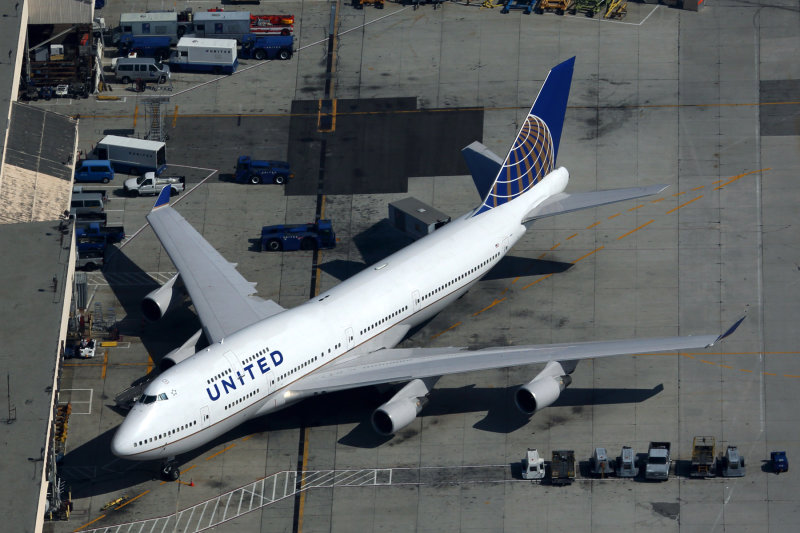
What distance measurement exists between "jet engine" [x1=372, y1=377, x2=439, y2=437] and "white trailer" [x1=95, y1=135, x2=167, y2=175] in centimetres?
3574

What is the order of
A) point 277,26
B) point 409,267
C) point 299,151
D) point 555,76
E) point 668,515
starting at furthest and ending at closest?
1. point 277,26
2. point 299,151
3. point 555,76
4. point 409,267
5. point 668,515

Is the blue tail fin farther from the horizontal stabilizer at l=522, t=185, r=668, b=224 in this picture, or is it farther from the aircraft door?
the aircraft door

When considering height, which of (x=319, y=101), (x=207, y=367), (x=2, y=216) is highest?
(x=319, y=101)

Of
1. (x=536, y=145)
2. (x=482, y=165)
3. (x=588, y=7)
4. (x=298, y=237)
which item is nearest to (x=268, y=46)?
(x=298, y=237)

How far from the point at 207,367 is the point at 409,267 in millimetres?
17418

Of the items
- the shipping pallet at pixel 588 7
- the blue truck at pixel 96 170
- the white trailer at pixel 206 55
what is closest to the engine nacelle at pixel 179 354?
the blue truck at pixel 96 170

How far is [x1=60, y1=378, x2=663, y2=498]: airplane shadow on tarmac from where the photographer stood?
107 metres

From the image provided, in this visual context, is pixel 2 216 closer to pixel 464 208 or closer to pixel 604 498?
pixel 464 208

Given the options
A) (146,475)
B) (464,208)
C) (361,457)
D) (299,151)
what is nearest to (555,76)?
(464,208)

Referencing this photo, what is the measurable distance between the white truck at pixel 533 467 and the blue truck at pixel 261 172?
121 feet

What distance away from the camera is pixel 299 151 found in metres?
137

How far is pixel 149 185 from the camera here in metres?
133

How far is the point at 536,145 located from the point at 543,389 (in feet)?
→ 73.0

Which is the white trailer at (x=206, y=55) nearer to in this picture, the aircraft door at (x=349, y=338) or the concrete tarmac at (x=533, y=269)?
the concrete tarmac at (x=533, y=269)
